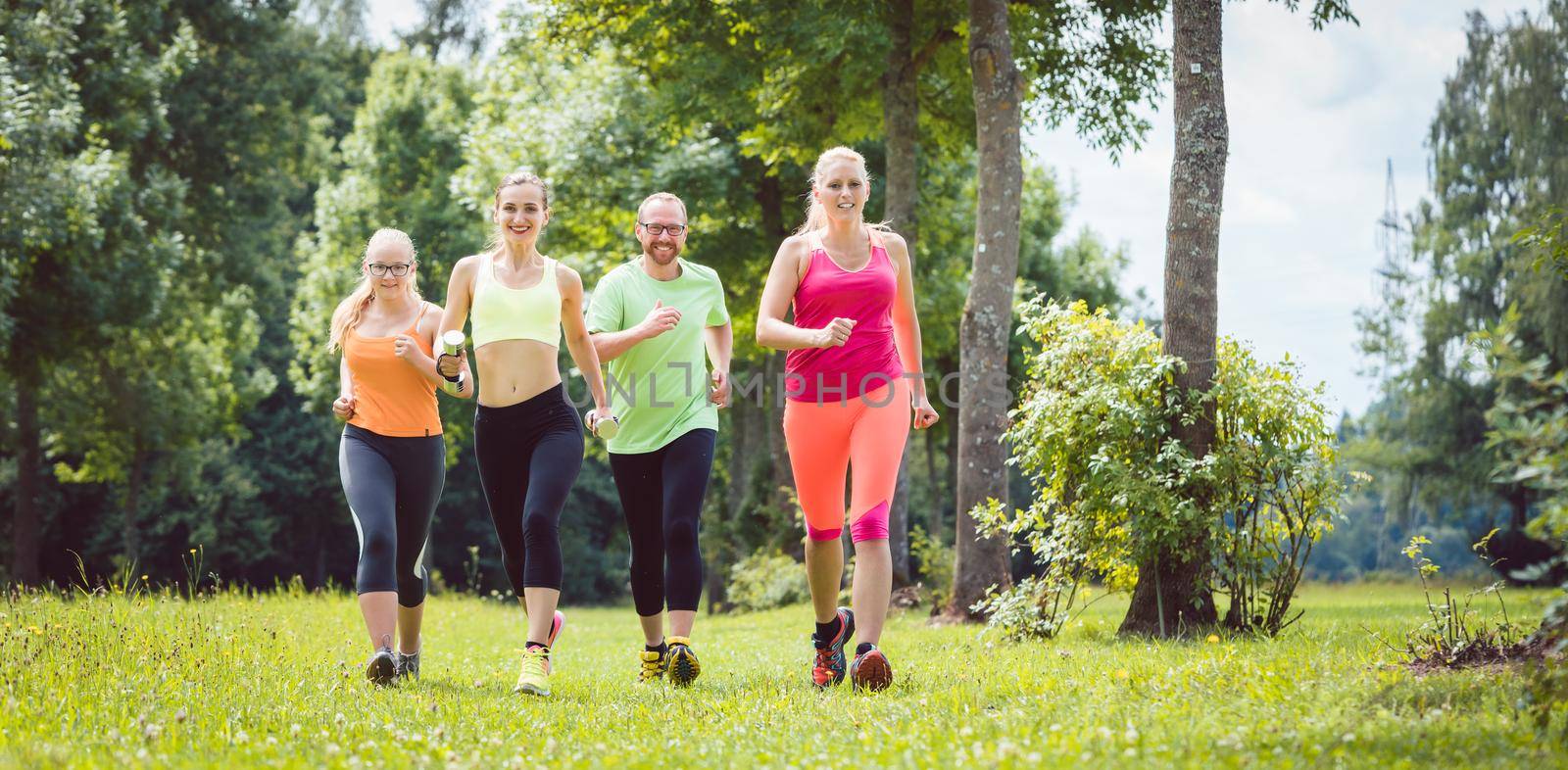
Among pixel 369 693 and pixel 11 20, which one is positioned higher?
pixel 11 20

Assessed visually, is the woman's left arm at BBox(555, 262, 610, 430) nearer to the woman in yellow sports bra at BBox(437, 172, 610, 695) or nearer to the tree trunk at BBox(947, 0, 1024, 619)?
the woman in yellow sports bra at BBox(437, 172, 610, 695)

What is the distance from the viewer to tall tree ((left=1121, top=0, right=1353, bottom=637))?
7.87 meters

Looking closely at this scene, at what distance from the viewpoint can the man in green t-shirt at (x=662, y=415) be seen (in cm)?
636

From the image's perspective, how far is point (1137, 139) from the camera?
14469mm

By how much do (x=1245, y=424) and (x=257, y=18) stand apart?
1025 inches

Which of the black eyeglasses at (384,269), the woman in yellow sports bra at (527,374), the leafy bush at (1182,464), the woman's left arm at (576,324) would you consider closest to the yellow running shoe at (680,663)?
the woman in yellow sports bra at (527,374)

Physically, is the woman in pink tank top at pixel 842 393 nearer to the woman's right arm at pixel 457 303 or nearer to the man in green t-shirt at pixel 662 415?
the man in green t-shirt at pixel 662 415

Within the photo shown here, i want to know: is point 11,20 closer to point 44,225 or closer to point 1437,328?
point 44,225

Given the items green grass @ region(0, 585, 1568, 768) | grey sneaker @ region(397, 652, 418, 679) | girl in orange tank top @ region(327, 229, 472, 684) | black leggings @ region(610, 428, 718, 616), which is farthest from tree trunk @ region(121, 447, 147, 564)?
black leggings @ region(610, 428, 718, 616)

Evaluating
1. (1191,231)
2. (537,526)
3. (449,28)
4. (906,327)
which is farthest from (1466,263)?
(449,28)

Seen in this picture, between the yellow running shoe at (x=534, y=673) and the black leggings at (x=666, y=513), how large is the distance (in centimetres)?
58

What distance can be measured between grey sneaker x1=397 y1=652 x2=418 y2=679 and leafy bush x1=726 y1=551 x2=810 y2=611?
12.6 metres

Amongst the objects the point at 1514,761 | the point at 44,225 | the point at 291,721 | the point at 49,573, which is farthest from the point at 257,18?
the point at 1514,761

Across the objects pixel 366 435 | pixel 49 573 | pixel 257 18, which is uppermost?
pixel 257 18
